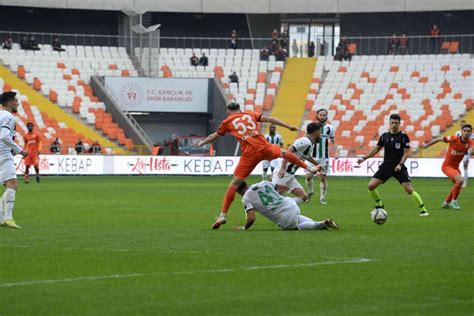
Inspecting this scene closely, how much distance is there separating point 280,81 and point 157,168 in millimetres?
15528

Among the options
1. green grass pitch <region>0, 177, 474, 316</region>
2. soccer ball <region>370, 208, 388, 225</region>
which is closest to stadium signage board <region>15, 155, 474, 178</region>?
green grass pitch <region>0, 177, 474, 316</region>

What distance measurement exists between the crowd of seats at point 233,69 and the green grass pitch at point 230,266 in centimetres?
4115

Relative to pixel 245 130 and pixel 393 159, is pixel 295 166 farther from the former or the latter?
pixel 245 130

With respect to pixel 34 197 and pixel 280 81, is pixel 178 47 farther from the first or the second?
pixel 34 197

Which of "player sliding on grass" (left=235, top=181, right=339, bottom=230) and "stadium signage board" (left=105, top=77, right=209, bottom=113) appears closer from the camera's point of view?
"player sliding on grass" (left=235, top=181, right=339, bottom=230)

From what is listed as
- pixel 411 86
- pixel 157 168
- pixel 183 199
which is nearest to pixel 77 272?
pixel 183 199

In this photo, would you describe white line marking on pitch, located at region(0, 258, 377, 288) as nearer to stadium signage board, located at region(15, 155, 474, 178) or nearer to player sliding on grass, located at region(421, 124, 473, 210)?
player sliding on grass, located at region(421, 124, 473, 210)

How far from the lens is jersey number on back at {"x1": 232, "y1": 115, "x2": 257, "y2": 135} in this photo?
18.1 m

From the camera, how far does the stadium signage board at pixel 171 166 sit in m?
49.1

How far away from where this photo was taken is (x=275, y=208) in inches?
686

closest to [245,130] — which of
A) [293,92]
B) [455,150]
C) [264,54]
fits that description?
[455,150]

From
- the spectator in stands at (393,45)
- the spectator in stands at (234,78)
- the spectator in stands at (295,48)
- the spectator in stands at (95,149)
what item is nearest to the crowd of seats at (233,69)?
the spectator in stands at (234,78)

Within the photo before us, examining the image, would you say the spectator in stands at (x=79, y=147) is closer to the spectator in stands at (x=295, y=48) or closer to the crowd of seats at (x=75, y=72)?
the crowd of seats at (x=75, y=72)

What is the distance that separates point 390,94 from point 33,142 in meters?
26.0
